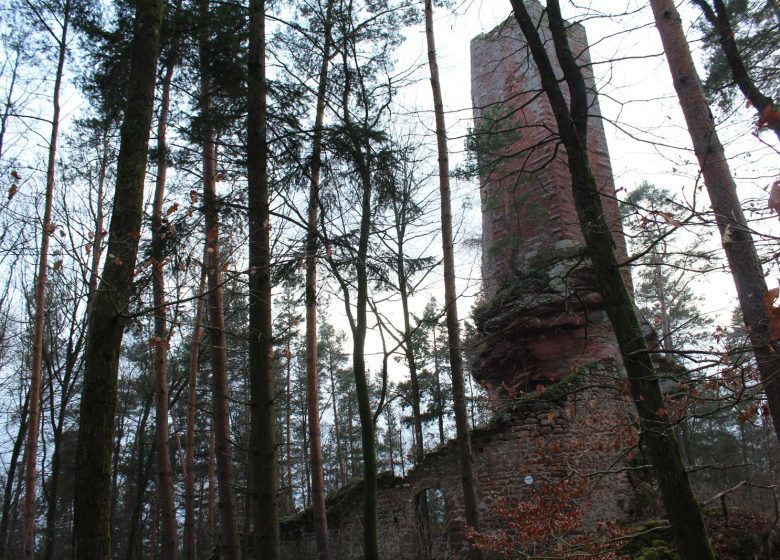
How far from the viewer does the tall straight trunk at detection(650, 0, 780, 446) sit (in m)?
4.79

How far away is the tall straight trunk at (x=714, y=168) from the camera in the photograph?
479 cm

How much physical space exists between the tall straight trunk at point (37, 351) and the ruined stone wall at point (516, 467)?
5.59m

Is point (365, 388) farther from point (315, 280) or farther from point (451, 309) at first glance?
point (451, 309)

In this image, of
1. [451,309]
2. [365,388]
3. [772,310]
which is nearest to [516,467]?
[451,309]

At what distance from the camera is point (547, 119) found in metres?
13.9

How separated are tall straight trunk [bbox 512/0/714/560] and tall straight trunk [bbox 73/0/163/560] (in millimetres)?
3414

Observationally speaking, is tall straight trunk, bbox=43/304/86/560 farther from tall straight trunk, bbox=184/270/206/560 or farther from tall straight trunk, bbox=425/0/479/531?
tall straight trunk, bbox=425/0/479/531

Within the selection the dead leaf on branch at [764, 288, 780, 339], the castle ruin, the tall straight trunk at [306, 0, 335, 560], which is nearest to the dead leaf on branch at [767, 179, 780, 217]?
the dead leaf on branch at [764, 288, 780, 339]

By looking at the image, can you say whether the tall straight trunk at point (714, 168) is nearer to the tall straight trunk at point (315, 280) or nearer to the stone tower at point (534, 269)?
the tall straight trunk at point (315, 280)

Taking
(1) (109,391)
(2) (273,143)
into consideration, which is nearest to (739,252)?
(2) (273,143)

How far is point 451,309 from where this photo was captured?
8.38 m

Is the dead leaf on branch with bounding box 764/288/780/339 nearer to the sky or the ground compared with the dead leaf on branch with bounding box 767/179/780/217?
nearer to the ground

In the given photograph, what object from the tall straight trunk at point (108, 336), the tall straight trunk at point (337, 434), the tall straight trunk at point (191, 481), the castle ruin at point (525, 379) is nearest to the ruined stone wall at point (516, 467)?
the castle ruin at point (525, 379)

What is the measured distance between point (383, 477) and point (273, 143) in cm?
883
